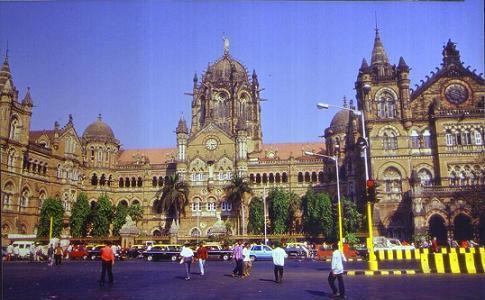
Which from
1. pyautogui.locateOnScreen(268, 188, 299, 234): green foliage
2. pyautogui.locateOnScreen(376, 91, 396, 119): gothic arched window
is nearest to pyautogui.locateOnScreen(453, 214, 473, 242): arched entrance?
pyautogui.locateOnScreen(376, 91, 396, 119): gothic arched window

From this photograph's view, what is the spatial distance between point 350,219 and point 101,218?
2896cm

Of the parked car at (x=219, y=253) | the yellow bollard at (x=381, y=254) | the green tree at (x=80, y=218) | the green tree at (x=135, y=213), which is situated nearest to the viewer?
the yellow bollard at (x=381, y=254)

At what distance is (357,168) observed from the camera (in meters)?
57.6

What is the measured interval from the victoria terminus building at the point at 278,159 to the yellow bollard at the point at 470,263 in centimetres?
2389

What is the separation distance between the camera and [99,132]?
6850 cm

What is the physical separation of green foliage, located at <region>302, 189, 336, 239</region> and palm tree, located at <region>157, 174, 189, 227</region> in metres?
16.0

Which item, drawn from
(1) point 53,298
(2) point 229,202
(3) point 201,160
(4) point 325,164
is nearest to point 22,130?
(3) point 201,160

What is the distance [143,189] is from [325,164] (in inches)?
1038

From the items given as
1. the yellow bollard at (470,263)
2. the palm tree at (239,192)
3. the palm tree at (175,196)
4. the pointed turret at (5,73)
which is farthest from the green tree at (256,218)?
the yellow bollard at (470,263)

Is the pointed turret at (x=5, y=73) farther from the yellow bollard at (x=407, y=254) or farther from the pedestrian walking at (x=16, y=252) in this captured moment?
the yellow bollard at (x=407, y=254)

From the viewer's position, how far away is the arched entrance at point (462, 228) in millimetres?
47691

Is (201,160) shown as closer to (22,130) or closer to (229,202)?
(229,202)

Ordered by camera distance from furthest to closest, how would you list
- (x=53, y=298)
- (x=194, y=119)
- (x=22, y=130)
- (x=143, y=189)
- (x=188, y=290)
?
(x=194, y=119) → (x=143, y=189) → (x=22, y=130) → (x=188, y=290) → (x=53, y=298)

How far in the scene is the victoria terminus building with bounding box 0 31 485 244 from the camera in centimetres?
4931
